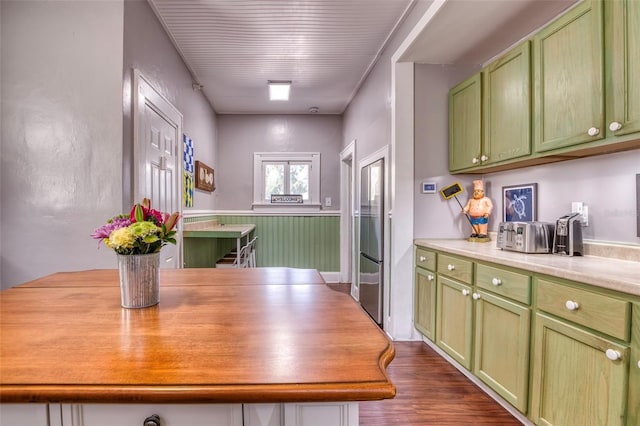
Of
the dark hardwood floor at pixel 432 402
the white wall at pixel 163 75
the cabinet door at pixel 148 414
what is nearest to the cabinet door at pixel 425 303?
the dark hardwood floor at pixel 432 402

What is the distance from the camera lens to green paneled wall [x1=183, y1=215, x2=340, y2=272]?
16.7 feet

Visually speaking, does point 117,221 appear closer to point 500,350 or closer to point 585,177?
point 500,350

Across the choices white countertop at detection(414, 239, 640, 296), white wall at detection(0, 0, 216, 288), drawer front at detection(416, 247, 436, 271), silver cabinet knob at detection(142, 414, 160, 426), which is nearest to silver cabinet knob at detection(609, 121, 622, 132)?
white countertop at detection(414, 239, 640, 296)

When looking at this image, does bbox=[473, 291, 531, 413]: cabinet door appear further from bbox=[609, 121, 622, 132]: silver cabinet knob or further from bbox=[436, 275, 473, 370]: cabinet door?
bbox=[609, 121, 622, 132]: silver cabinet knob

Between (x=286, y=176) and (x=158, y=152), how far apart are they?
2.67 metres

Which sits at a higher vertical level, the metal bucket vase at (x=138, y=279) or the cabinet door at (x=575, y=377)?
the metal bucket vase at (x=138, y=279)

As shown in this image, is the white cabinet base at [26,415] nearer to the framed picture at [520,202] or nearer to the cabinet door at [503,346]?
the cabinet door at [503,346]

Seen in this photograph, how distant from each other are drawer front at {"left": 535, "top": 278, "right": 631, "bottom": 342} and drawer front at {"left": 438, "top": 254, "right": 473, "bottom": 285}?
55 cm

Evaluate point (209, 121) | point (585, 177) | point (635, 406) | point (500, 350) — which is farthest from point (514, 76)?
point (209, 121)

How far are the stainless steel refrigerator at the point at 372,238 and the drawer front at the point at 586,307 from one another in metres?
1.71

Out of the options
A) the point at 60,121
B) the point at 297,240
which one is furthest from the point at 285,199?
the point at 60,121

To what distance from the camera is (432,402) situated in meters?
1.95

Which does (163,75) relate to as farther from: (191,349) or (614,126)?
(614,126)

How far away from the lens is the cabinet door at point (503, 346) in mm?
1609
